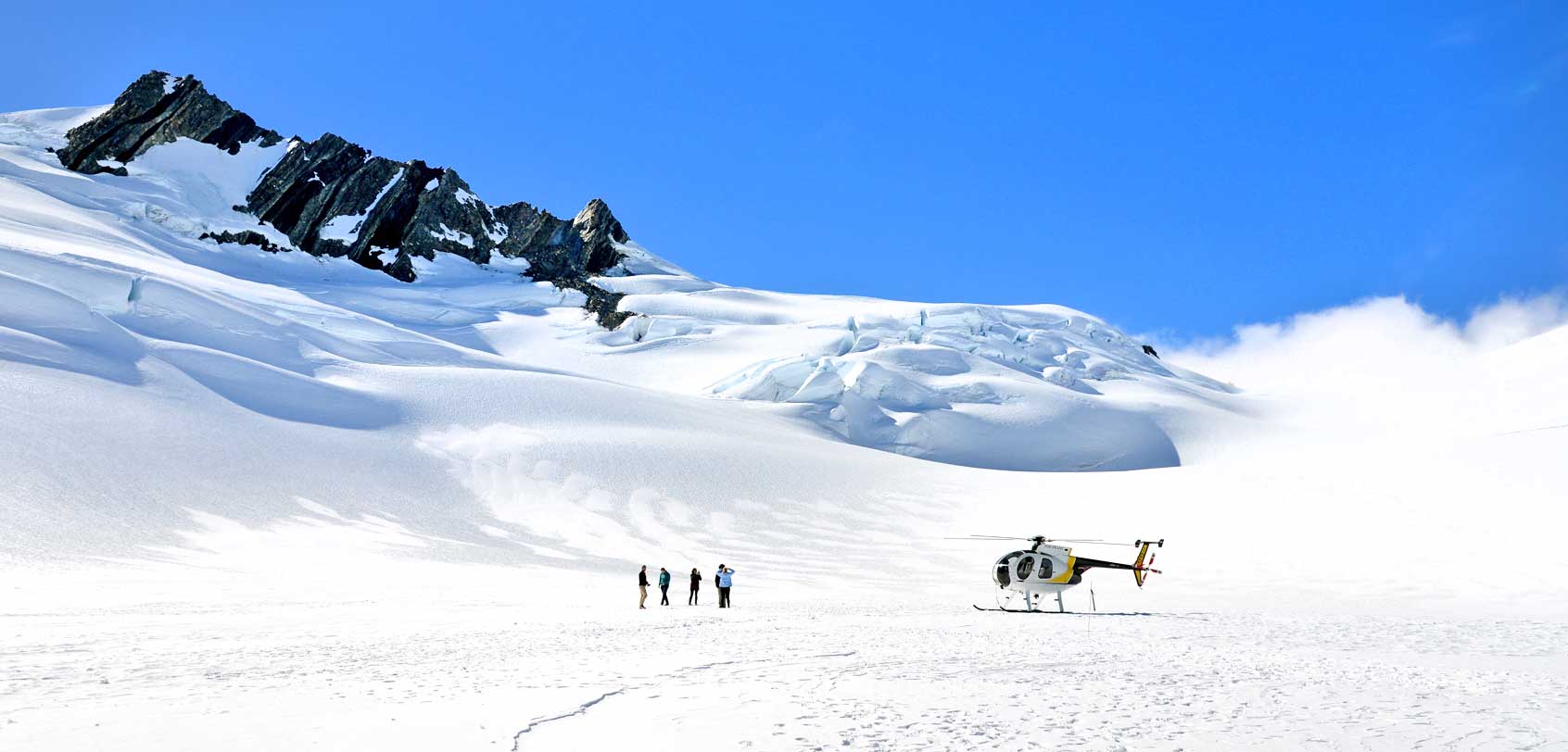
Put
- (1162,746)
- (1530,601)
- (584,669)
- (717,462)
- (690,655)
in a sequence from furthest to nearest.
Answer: (717,462), (1530,601), (690,655), (584,669), (1162,746)

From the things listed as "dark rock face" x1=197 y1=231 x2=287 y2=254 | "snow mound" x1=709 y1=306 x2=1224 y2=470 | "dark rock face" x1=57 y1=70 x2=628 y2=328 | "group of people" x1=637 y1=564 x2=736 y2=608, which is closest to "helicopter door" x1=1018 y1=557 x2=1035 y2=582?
"group of people" x1=637 y1=564 x2=736 y2=608

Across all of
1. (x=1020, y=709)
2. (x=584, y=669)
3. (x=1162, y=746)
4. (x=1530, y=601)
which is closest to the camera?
(x=1162, y=746)

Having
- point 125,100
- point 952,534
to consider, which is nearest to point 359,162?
point 125,100

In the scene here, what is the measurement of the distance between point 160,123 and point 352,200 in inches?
841

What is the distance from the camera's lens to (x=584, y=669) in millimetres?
11969

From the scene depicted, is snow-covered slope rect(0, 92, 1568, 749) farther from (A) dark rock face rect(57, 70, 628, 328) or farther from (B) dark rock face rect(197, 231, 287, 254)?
(A) dark rock face rect(57, 70, 628, 328)

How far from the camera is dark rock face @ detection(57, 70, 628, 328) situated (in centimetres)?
9412

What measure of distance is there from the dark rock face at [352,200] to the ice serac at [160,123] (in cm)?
9

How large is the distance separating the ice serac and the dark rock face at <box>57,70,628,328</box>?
0.31 ft

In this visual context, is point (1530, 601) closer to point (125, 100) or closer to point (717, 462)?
Answer: point (717, 462)

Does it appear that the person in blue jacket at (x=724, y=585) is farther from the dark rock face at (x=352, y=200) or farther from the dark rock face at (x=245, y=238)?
the dark rock face at (x=245, y=238)

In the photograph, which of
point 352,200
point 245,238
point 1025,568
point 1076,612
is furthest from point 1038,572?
point 352,200

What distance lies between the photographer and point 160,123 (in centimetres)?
9938

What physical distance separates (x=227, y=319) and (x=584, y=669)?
4867 cm
